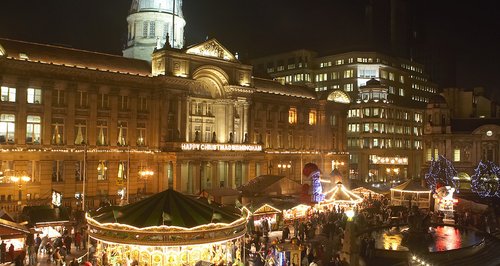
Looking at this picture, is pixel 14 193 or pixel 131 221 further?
pixel 14 193

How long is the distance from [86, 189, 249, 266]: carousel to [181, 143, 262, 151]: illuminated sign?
32080mm

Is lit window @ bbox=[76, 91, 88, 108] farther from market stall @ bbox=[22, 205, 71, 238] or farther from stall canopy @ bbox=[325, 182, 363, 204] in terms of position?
stall canopy @ bbox=[325, 182, 363, 204]

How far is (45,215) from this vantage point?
1267 inches

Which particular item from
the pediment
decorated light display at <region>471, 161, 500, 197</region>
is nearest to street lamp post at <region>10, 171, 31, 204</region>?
the pediment

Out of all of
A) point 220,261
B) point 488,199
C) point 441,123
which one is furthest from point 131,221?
point 441,123

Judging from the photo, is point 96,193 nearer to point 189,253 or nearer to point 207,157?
point 207,157

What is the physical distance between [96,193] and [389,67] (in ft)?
234

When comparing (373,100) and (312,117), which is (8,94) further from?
(373,100)

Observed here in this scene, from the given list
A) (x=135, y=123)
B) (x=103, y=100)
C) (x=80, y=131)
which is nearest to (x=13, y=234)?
(x=80, y=131)

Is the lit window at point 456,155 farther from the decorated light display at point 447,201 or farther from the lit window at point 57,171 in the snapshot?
the lit window at point 57,171

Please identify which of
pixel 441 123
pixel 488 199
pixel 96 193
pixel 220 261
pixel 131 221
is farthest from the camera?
pixel 441 123

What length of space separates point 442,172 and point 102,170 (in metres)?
46.6

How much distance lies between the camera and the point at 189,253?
21047 millimetres

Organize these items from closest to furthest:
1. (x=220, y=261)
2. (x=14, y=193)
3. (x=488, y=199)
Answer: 1. (x=220, y=261)
2. (x=14, y=193)
3. (x=488, y=199)
